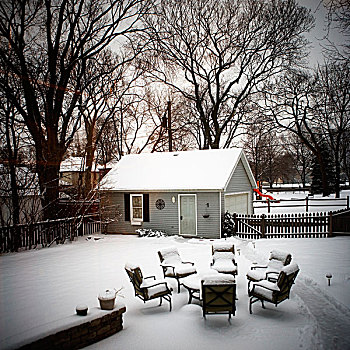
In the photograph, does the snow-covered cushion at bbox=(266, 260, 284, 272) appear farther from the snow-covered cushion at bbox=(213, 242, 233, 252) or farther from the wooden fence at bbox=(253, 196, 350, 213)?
the wooden fence at bbox=(253, 196, 350, 213)

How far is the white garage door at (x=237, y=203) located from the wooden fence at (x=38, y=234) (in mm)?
7635

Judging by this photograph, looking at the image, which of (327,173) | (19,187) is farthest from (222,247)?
(327,173)

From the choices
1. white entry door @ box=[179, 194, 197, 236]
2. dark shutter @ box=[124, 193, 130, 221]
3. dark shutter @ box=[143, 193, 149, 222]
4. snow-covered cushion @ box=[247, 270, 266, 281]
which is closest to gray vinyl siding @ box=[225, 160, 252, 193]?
white entry door @ box=[179, 194, 197, 236]

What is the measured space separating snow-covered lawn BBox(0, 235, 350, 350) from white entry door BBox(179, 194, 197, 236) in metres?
3.33

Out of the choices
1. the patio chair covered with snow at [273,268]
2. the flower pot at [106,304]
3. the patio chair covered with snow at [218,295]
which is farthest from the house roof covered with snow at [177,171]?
the flower pot at [106,304]

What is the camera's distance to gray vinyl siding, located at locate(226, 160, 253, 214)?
15.3m

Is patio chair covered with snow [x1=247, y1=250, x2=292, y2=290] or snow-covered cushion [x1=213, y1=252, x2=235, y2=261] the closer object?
patio chair covered with snow [x1=247, y1=250, x2=292, y2=290]

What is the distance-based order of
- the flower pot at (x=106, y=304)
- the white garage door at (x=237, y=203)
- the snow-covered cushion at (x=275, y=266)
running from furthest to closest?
the white garage door at (x=237, y=203)
the snow-covered cushion at (x=275, y=266)
the flower pot at (x=106, y=304)

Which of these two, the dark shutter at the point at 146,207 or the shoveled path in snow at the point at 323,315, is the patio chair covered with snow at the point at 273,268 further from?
the dark shutter at the point at 146,207

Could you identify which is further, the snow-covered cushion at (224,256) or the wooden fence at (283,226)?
the wooden fence at (283,226)

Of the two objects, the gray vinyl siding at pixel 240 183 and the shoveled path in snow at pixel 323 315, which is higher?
the gray vinyl siding at pixel 240 183

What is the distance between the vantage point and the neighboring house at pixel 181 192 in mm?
14047

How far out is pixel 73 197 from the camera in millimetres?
14844

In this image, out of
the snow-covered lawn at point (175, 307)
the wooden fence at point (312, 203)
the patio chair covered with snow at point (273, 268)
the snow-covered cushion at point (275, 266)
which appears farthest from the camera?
the wooden fence at point (312, 203)
